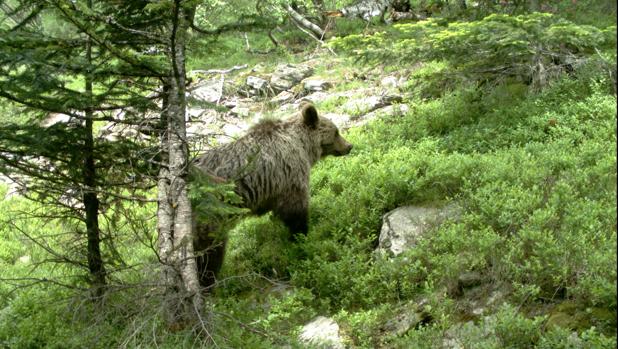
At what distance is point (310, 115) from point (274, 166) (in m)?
1.33

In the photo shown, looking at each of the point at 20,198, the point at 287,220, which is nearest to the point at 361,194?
the point at 287,220

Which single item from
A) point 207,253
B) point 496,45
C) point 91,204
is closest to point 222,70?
point 496,45

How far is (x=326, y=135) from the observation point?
9.85 m

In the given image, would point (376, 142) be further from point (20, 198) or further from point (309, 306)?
point (20, 198)

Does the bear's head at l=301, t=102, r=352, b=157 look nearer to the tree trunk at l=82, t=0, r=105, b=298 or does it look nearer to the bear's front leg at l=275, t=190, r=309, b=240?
the bear's front leg at l=275, t=190, r=309, b=240

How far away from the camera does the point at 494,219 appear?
7121 mm

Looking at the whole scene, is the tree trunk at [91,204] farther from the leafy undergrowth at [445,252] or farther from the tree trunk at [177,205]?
the tree trunk at [177,205]

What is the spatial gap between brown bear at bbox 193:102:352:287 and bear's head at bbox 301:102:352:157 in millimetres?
17

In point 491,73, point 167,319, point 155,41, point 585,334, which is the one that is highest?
point 155,41

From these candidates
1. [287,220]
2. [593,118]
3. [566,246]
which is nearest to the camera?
[566,246]

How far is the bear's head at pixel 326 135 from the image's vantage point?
945 cm

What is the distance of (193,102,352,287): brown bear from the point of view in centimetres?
795

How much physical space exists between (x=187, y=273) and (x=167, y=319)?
0.43 metres

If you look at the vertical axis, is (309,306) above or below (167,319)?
below
